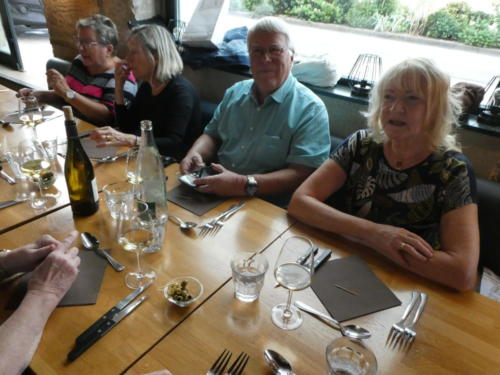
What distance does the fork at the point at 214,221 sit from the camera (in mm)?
1206

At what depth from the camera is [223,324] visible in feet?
2.86

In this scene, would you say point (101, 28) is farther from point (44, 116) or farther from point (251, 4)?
point (251, 4)

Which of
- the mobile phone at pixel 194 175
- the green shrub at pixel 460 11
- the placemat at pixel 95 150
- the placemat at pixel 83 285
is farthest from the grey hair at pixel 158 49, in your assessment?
the green shrub at pixel 460 11

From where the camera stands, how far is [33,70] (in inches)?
198

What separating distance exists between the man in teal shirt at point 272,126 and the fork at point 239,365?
2.73ft

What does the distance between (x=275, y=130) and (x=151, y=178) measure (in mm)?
733

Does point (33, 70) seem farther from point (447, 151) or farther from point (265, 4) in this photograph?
point (447, 151)

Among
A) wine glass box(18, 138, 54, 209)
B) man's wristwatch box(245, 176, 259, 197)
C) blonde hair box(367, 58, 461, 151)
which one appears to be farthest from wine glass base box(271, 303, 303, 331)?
wine glass box(18, 138, 54, 209)

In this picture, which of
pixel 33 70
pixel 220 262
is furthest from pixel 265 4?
pixel 33 70

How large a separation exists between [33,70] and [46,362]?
17.9ft

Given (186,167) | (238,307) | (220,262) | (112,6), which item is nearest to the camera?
(238,307)

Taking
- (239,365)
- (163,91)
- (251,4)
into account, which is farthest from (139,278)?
(251,4)

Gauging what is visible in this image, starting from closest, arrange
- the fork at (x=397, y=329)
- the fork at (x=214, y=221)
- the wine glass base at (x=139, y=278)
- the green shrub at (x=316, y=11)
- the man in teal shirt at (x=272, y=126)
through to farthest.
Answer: the fork at (x=397, y=329)
the wine glass base at (x=139, y=278)
the fork at (x=214, y=221)
the man in teal shirt at (x=272, y=126)
the green shrub at (x=316, y=11)

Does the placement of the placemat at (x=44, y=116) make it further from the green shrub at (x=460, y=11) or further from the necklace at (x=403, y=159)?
the green shrub at (x=460, y=11)
